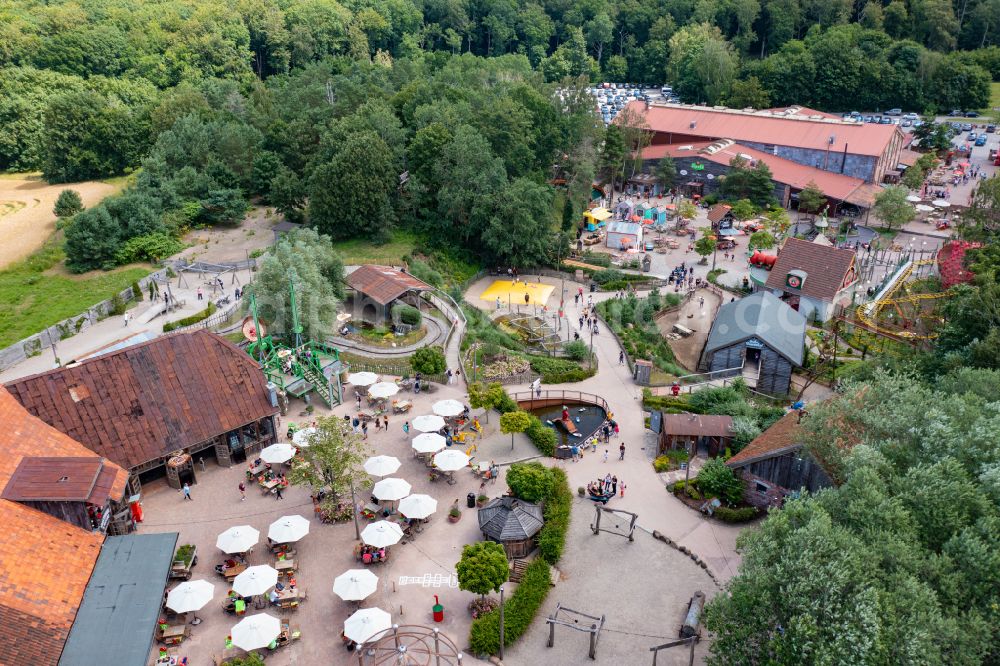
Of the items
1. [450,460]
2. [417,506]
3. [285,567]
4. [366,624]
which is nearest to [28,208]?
[450,460]

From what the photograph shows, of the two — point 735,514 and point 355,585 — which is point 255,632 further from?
point 735,514

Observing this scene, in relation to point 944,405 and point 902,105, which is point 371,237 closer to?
point 944,405

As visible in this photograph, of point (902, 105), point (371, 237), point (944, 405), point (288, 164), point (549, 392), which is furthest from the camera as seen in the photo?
point (902, 105)

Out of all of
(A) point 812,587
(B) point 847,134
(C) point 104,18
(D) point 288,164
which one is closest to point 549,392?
(A) point 812,587

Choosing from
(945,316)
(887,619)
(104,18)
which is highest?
(104,18)

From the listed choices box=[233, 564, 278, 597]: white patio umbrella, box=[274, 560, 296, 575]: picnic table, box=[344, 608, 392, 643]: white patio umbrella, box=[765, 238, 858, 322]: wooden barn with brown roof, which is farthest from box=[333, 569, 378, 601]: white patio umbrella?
box=[765, 238, 858, 322]: wooden barn with brown roof

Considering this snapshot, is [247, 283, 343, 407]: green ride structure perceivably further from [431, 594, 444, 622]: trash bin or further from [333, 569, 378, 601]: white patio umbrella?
[431, 594, 444, 622]: trash bin
